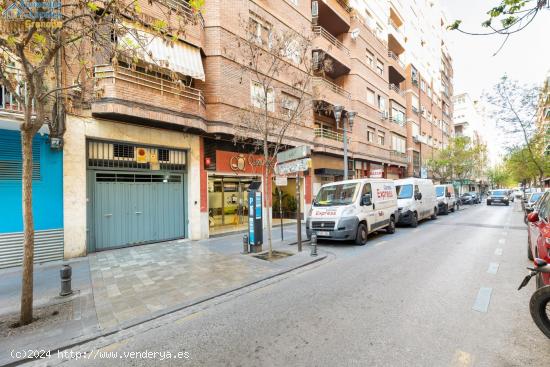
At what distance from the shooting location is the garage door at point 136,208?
8875mm

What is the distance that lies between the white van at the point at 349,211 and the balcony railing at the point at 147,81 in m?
5.93

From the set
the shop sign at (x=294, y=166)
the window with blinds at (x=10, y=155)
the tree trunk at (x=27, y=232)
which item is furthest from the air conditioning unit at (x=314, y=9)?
the tree trunk at (x=27, y=232)

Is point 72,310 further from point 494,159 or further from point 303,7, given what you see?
point 494,159

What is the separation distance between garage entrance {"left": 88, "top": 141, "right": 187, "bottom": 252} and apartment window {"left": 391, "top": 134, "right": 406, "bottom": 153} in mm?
21687

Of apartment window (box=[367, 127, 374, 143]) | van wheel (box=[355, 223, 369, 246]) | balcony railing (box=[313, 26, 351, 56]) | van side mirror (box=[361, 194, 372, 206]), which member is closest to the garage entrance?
van wheel (box=[355, 223, 369, 246])

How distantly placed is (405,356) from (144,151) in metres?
9.67

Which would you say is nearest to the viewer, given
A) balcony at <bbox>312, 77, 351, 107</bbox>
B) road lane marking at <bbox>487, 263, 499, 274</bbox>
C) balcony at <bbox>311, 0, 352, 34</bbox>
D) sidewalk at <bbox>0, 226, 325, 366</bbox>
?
sidewalk at <bbox>0, 226, 325, 366</bbox>

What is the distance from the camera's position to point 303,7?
51.3 feet

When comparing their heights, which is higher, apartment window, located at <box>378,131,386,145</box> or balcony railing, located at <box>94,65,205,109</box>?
apartment window, located at <box>378,131,386,145</box>

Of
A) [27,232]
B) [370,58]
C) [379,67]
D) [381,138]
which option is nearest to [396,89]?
[379,67]

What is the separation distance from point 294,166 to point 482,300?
205 inches

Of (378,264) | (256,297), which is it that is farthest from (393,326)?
(378,264)

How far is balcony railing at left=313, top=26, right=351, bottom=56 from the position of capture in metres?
17.0

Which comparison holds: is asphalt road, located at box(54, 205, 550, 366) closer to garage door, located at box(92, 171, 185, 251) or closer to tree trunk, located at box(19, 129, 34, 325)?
tree trunk, located at box(19, 129, 34, 325)
